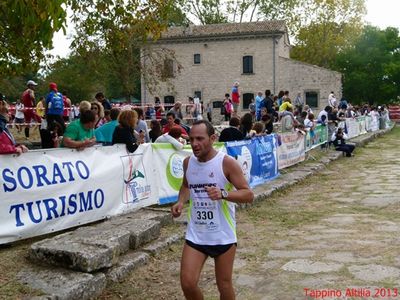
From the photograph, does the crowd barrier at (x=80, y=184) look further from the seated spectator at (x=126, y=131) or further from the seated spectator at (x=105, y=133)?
the seated spectator at (x=105, y=133)

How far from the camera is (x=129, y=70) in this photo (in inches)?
1297

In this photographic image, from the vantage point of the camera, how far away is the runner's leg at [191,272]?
3.71 metres

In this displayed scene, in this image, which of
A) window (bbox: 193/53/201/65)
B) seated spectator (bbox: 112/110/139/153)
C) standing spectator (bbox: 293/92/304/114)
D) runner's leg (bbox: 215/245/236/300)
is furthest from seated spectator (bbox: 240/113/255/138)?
window (bbox: 193/53/201/65)

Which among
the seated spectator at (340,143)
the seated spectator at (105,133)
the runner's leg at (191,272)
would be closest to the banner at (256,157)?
the seated spectator at (105,133)

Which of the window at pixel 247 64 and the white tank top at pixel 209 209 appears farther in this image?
the window at pixel 247 64

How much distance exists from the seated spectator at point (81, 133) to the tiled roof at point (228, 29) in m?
37.8

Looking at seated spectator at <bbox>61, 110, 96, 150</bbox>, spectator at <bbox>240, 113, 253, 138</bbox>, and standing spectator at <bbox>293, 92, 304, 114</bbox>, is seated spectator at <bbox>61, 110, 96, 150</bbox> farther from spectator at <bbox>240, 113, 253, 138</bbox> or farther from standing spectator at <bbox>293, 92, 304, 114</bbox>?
standing spectator at <bbox>293, 92, 304, 114</bbox>

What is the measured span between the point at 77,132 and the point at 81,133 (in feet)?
0.21

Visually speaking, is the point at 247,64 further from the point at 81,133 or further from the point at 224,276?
the point at 224,276

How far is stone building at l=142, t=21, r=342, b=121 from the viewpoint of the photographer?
4344 centimetres

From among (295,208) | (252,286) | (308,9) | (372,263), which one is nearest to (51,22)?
(252,286)

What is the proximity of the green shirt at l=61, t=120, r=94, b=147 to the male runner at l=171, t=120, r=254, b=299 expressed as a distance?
11.2 ft

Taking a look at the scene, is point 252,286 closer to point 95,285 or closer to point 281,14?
point 95,285

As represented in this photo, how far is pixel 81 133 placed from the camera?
7.09m
